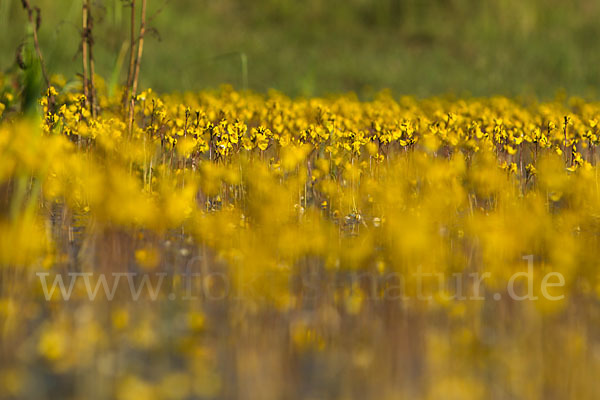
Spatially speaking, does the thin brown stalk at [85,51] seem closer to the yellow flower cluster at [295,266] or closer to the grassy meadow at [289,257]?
the grassy meadow at [289,257]

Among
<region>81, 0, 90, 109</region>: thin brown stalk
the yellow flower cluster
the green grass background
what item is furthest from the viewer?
the green grass background

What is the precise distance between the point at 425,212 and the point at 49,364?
2.28 metres

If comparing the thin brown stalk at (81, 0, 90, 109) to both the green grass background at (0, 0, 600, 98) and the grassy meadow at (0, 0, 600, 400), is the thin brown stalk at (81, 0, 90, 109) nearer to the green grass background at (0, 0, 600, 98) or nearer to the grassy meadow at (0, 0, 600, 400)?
the grassy meadow at (0, 0, 600, 400)

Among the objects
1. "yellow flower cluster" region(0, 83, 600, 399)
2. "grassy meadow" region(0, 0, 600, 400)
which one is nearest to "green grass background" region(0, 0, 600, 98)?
"grassy meadow" region(0, 0, 600, 400)

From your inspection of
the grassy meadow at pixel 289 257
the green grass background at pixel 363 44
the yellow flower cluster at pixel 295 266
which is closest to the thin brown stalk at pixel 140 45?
the grassy meadow at pixel 289 257

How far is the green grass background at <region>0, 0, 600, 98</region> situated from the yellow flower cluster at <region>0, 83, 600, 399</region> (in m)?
5.43

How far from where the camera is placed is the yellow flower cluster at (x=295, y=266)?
282cm

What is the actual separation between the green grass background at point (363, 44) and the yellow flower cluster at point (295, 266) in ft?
17.8

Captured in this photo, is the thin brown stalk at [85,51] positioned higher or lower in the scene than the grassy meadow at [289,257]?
higher

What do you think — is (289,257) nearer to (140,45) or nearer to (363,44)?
(140,45)

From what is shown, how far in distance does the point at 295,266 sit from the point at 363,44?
11352 millimetres

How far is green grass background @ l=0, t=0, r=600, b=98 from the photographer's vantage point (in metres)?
12.5

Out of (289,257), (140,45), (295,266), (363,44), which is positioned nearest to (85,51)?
(140,45)

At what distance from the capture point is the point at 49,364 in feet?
9.31
